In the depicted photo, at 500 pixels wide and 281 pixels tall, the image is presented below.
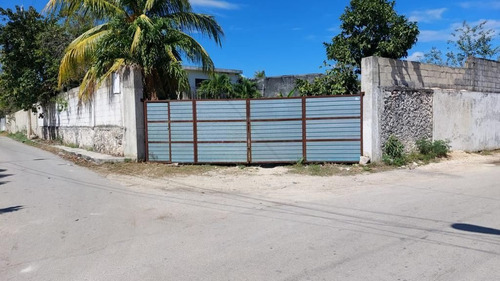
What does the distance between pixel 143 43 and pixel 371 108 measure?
759 centimetres

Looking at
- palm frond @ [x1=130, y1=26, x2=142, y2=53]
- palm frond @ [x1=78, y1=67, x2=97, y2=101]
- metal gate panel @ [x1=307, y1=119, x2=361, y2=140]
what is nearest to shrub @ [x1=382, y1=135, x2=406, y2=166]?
metal gate panel @ [x1=307, y1=119, x2=361, y2=140]

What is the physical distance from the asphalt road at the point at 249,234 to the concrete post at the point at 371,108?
113 inches

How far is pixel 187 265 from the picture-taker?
4.38 metres

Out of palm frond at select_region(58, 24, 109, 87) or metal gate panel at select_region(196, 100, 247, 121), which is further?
palm frond at select_region(58, 24, 109, 87)

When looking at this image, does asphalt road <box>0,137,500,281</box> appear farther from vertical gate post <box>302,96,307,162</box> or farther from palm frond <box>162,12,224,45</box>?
palm frond <box>162,12,224,45</box>

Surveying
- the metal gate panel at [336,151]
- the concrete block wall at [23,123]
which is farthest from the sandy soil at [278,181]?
the concrete block wall at [23,123]

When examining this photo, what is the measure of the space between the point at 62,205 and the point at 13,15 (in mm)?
19843

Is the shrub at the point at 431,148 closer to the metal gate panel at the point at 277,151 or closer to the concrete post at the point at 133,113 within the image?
the metal gate panel at the point at 277,151

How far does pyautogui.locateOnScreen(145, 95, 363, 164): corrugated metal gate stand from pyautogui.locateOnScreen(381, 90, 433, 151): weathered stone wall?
105cm

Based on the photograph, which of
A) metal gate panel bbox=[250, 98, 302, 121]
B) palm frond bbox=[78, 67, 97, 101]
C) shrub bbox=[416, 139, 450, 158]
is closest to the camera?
metal gate panel bbox=[250, 98, 302, 121]

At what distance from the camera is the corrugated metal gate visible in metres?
11.9

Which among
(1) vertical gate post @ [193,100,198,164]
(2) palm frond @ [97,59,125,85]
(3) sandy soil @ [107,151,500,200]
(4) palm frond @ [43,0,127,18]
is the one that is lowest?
(3) sandy soil @ [107,151,500,200]

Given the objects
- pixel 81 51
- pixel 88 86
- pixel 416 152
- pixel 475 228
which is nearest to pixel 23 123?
pixel 88 86

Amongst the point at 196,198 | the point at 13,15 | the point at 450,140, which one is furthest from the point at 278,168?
the point at 13,15
